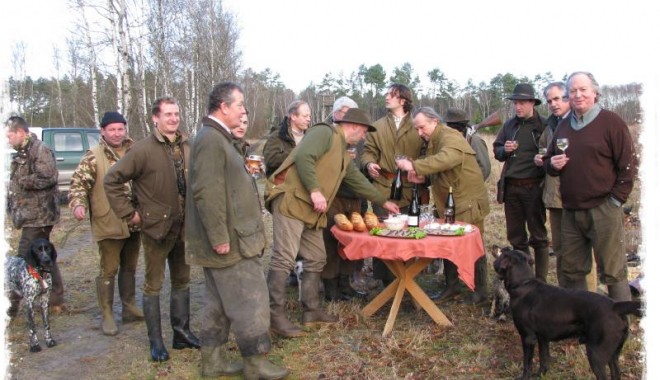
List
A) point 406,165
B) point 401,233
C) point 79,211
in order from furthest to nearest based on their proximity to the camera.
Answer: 1. point 406,165
2. point 79,211
3. point 401,233

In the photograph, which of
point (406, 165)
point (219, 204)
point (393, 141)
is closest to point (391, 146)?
point (393, 141)

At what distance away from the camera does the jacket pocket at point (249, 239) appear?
141 inches

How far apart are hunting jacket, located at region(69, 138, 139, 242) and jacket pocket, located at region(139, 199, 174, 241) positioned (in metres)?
0.74

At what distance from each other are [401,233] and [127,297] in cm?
292

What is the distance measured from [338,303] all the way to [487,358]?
181 cm

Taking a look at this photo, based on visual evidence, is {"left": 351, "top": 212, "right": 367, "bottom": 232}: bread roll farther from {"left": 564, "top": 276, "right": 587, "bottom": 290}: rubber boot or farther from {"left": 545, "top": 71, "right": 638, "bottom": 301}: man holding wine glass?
{"left": 564, "top": 276, "right": 587, "bottom": 290}: rubber boot

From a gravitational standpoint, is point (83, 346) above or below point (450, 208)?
below

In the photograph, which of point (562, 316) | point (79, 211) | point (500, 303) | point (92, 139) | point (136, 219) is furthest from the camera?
point (92, 139)

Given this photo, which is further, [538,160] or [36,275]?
[538,160]

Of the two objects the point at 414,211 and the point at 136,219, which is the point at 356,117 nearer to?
the point at 414,211

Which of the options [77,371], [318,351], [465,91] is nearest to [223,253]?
[318,351]

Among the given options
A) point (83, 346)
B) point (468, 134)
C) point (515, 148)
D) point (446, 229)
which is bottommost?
point (83, 346)

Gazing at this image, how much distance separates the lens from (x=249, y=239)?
3613 millimetres

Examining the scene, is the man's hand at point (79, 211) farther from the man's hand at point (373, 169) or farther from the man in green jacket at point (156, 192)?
the man's hand at point (373, 169)
